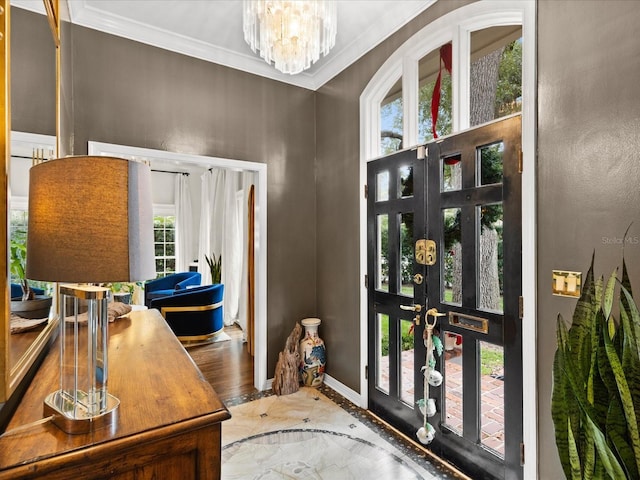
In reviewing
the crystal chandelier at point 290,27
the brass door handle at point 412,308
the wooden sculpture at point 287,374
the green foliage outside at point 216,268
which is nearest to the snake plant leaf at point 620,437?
the brass door handle at point 412,308

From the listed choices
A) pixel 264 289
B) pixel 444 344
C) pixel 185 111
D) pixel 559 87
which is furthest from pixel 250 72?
pixel 444 344

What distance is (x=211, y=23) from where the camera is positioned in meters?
2.68

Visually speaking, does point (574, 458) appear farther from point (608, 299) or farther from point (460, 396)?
point (460, 396)

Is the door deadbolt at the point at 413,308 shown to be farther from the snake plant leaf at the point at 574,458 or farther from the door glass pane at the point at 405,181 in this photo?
the snake plant leaf at the point at 574,458

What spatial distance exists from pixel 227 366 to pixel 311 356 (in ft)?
3.68

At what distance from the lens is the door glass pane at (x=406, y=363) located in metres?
2.54

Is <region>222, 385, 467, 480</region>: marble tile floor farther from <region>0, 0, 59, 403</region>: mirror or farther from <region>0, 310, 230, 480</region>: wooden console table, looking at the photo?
<region>0, 0, 59, 403</region>: mirror

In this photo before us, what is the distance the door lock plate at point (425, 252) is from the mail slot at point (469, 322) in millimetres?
355

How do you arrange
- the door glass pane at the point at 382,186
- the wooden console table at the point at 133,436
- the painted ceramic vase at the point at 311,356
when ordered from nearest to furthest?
the wooden console table at the point at 133,436
the door glass pane at the point at 382,186
the painted ceramic vase at the point at 311,356

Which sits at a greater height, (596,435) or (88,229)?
(88,229)

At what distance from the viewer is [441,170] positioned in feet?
7.47

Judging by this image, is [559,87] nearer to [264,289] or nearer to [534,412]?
[534,412]

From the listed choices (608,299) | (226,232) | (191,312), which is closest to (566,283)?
(608,299)

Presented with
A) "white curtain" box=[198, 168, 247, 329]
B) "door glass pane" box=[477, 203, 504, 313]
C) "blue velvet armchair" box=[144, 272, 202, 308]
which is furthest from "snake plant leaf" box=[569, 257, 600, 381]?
"blue velvet armchair" box=[144, 272, 202, 308]
